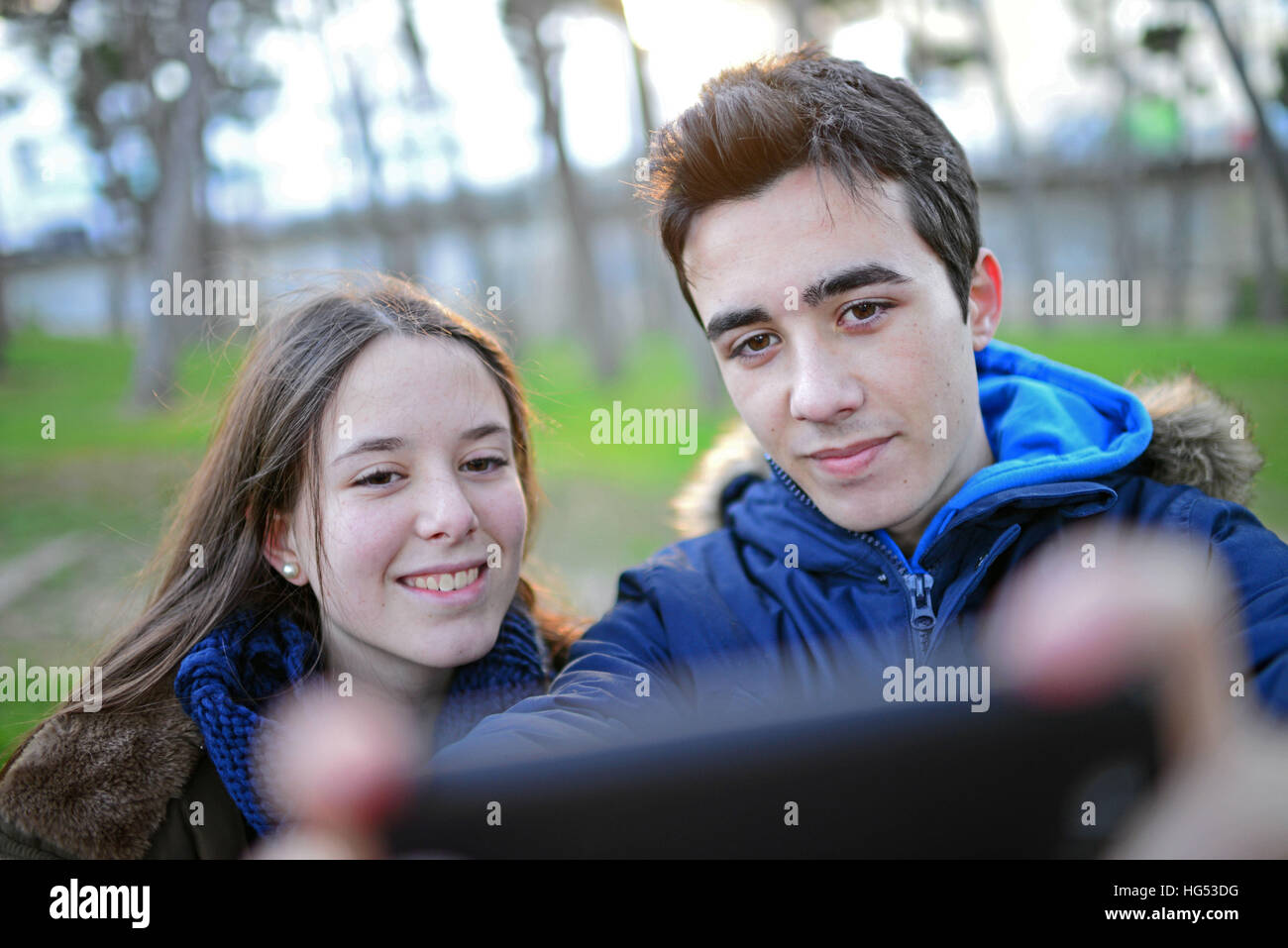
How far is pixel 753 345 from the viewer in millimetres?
1871

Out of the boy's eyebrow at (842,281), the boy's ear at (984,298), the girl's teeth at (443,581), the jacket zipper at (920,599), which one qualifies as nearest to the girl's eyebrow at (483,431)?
the girl's teeth at (443,581)

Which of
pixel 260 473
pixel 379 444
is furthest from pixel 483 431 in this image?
pixel 260 473

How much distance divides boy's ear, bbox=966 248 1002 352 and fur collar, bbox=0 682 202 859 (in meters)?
1.70

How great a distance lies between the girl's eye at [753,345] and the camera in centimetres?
185

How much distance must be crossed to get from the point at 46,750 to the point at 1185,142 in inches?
445

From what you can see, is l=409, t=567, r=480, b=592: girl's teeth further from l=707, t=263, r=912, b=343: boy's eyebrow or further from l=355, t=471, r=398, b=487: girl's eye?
l=707, t=263, r=912, b=343: boy's eyebrow

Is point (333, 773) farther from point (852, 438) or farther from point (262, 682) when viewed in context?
point (852, 438)

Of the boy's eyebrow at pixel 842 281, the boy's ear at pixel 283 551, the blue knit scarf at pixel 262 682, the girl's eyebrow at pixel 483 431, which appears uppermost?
the boy's eyebrow at pixel 842 281

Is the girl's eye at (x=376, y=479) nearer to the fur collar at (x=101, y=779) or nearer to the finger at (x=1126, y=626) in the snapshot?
the fur collar at (x=101, y=779)

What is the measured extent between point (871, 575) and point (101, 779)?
141 centimetres

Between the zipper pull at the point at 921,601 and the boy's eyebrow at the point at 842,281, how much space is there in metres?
0.53

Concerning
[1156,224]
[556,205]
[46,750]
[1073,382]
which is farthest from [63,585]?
[1156,224]

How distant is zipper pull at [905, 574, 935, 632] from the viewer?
1783 mm

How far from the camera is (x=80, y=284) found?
1178cm
